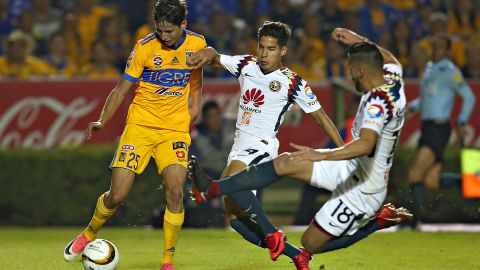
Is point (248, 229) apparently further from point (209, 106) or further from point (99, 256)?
point (209, 106)

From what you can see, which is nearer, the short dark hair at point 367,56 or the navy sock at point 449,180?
the short dark hair at point 367,56

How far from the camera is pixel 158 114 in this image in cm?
945

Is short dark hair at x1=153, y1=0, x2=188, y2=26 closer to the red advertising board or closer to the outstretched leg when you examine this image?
the outstretched leg

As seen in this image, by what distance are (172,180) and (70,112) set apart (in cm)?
659

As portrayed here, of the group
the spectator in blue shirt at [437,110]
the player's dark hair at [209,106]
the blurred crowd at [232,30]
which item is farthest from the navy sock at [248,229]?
the blurred crowd at [232,30]

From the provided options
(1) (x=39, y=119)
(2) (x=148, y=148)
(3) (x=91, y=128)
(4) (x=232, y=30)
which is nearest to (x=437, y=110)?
(4) (x=232, y=30)

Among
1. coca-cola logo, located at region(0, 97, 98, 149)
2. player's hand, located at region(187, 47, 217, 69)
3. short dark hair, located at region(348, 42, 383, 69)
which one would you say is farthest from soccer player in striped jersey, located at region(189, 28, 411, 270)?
coca-cola logo, located at region(0, 97, 98, 149)

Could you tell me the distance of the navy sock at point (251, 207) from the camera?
8.79m

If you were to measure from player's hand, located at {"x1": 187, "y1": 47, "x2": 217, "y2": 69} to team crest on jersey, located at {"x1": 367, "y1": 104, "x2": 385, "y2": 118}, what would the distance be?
1995mm

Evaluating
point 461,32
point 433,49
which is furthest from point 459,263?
point 461,32

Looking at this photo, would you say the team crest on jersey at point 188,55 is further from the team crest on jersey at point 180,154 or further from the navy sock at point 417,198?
the navy sock at point 417,198

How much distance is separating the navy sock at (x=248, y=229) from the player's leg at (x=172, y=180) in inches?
18.9

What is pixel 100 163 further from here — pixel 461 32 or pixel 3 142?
pixel 461 32

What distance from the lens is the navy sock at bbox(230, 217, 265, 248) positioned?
9203 mm
